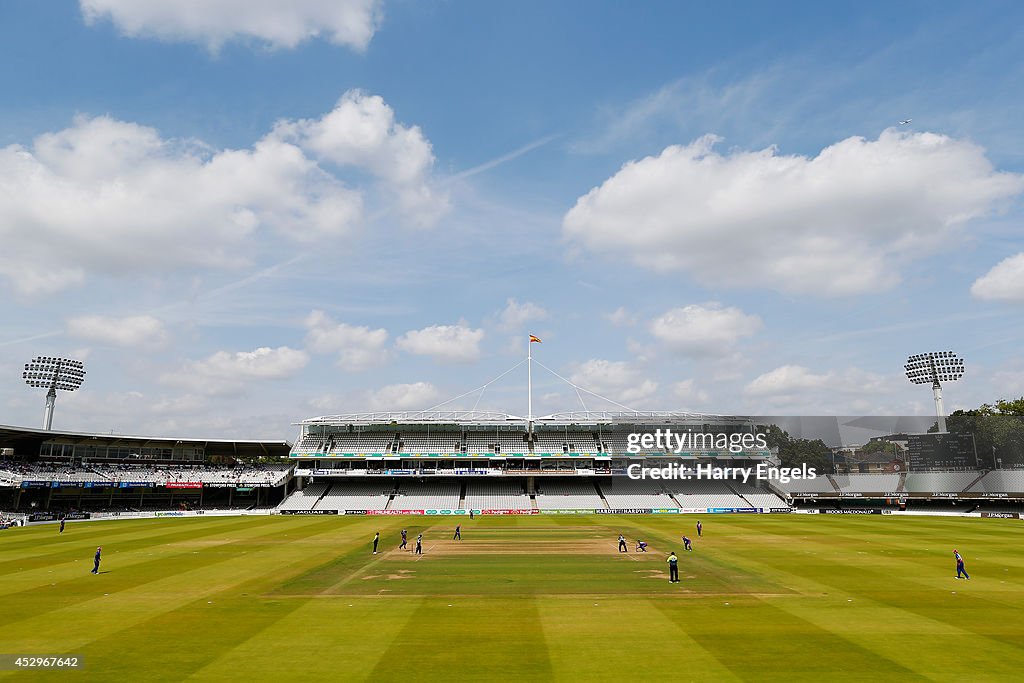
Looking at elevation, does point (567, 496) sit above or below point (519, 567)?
above

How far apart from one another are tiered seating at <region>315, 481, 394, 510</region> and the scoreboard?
226ft

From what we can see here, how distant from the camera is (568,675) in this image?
13781mm

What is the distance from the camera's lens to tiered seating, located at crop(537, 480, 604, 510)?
75562 millimetres

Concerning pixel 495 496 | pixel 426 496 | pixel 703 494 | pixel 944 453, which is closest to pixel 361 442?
pixel 426 496

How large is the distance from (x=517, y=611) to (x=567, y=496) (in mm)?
61837

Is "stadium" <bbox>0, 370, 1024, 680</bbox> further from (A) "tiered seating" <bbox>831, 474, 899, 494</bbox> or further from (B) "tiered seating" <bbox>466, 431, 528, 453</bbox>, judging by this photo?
(B) "tiered seating" <bbox>466, 431, 528, 453</bbox>

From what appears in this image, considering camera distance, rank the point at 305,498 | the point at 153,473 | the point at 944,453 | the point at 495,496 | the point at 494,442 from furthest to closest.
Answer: the point at 494,442 → the point at 495,496 → the point at 305,498 → the point at 153,473 → the point at 944,453

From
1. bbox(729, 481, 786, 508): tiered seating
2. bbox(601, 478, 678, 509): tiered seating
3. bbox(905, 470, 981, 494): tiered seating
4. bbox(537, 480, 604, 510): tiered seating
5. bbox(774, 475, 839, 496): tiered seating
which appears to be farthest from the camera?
bbox(774, 475, 839, 496): tiered seating

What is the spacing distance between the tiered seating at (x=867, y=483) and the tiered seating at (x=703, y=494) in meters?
13.7

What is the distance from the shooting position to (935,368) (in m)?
92.0

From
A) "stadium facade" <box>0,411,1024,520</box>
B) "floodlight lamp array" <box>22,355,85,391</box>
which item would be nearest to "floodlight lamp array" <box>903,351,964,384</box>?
"stadium facade" <box>0,411,1024,520</box>

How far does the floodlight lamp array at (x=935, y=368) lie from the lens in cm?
9106

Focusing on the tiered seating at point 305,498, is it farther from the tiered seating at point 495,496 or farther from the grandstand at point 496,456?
the tiered seating at point 495,496

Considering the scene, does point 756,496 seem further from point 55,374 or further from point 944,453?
point 55,374
